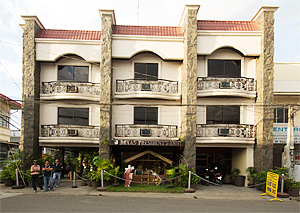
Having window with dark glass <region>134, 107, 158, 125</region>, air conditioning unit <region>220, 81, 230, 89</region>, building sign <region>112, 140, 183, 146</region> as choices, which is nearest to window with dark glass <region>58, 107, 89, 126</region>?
building sign <region>112, 140, 183, 146</region>

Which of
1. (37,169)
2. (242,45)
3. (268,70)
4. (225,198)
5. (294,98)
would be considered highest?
(242,45)

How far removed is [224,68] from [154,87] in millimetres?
4964

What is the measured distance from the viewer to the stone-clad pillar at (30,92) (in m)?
16.4

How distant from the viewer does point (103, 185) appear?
48.6 feet

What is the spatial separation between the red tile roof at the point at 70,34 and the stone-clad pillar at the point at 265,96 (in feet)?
35.5

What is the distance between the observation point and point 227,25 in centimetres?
1798

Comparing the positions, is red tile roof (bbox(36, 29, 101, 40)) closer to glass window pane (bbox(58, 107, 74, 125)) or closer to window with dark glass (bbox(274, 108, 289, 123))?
glass window pane (bbox(58, 107, 74, 125))

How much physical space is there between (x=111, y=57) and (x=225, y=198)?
10.6 meters

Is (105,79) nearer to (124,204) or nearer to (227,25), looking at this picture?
(124,204)

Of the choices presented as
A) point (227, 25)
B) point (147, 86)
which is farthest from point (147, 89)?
point (227, 25)

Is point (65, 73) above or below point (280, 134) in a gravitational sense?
above

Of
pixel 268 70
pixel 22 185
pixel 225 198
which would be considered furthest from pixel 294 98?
pixel 22 185

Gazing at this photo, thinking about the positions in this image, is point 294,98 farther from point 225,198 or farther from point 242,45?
point 225,198

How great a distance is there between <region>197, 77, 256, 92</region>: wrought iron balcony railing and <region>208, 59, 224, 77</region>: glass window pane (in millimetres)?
836
